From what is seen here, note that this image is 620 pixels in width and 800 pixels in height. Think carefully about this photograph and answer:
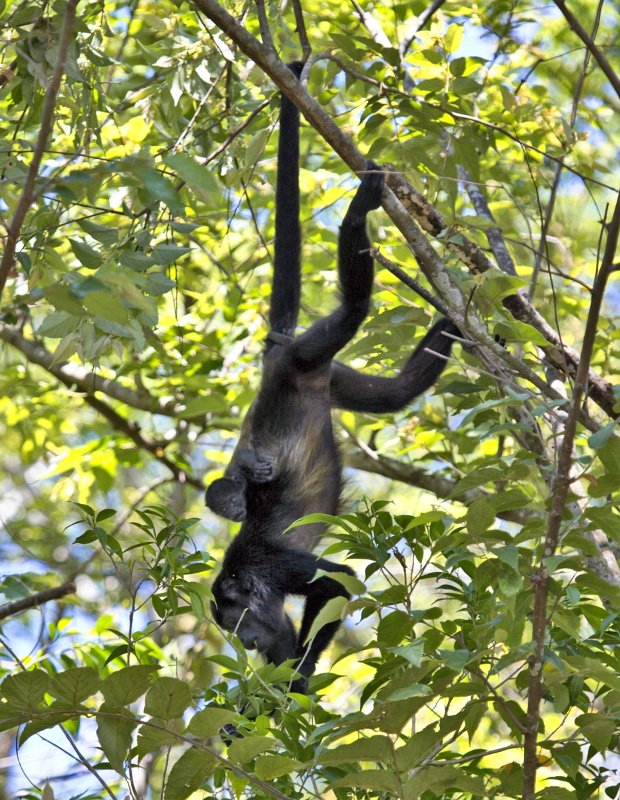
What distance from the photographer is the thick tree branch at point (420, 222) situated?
8.33 feet

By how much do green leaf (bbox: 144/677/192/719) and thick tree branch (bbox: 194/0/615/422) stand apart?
109 centimetres

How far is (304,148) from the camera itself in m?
5.13

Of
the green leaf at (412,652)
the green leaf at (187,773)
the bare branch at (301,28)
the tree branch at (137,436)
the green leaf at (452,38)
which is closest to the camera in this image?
the green leaf at (412,652)

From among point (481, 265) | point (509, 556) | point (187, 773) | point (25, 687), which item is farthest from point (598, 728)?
point (481, 265)

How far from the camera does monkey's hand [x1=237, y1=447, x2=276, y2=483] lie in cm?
438

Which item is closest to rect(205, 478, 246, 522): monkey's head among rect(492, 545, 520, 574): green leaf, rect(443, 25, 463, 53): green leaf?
rect(443, 25, 463, 53): green leaf

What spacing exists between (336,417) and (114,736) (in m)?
2.77

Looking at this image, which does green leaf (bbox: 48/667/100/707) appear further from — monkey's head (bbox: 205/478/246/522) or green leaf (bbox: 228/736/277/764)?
monkey's head (bbox: 205/478/246/522)

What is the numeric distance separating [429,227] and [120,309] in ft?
6.05

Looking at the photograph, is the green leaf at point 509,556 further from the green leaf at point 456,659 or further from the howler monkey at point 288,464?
the howler monkey at point 288,464

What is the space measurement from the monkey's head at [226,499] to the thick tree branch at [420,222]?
63.0 inches

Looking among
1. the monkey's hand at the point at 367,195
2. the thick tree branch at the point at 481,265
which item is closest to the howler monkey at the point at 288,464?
the monkey's hand at the point at 367,195

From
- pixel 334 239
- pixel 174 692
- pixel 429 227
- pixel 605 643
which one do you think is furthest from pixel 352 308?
pixel 174 692

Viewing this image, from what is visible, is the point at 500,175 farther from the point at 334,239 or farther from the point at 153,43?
the point at 153,43
